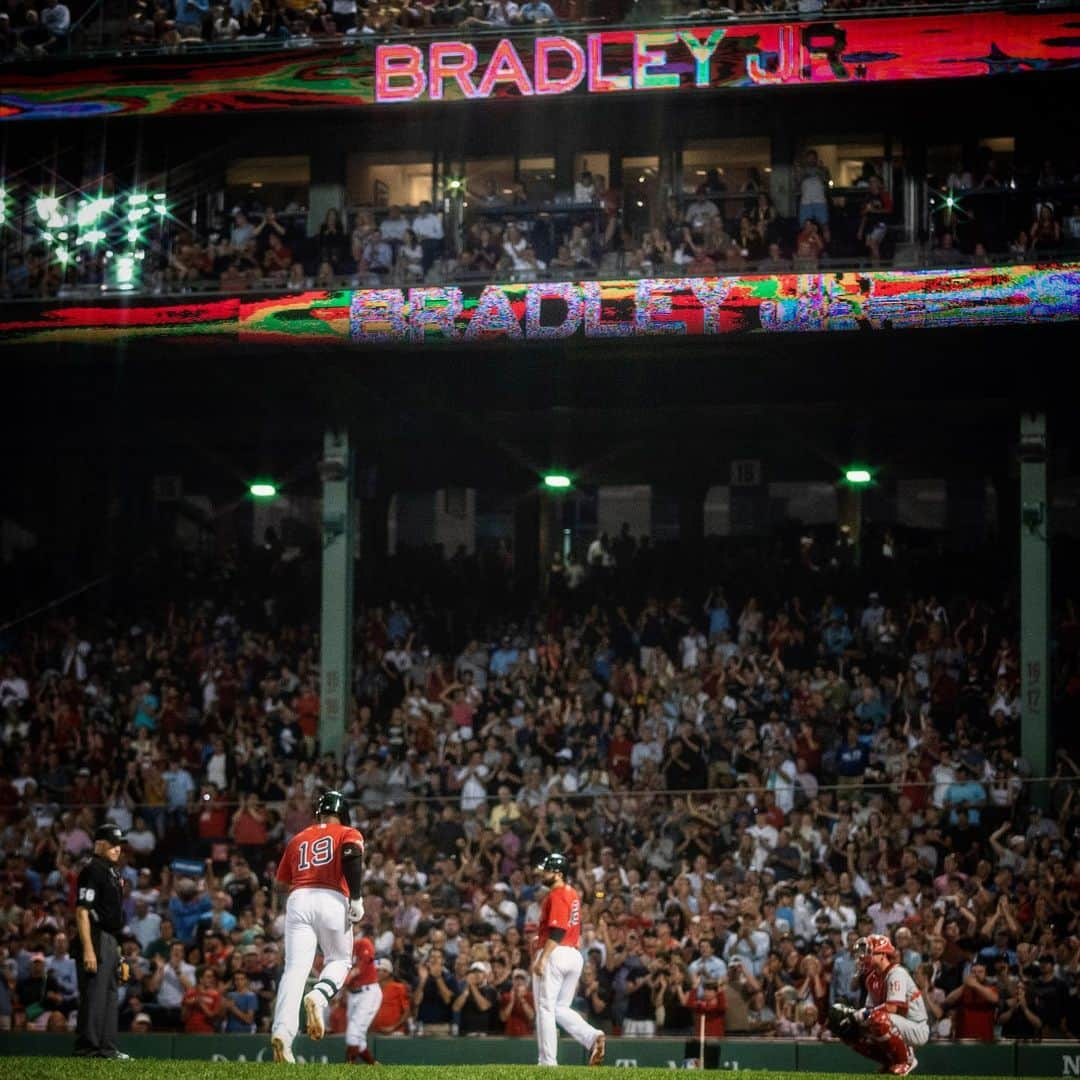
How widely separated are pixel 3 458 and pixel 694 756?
14.7m

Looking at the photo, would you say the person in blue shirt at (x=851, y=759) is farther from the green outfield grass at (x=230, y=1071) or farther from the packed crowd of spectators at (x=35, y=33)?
the packed crowd of spectators at (x=35, y=33)

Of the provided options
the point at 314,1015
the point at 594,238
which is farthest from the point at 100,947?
the point at 594,238

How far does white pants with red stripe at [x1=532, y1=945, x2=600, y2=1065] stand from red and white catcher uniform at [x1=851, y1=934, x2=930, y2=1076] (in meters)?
2.09

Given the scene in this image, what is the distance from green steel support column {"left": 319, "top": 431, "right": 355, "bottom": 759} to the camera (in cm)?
2344

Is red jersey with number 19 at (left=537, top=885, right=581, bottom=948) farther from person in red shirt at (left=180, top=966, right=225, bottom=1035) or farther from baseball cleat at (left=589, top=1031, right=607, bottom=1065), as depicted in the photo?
person in red shirt at (left=180, top=966, right=225, bottom=1035)

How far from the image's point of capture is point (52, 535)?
30766 millimetres

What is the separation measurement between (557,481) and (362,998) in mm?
13960

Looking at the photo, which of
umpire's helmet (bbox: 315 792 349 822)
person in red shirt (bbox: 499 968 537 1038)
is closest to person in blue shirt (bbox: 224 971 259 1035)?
person in red shirt (bbox: 499 968 537 1038)

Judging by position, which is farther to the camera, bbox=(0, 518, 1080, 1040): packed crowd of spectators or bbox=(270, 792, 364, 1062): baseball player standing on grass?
bbox=(0, 518, 1080, 1040): packed crowd of spectators

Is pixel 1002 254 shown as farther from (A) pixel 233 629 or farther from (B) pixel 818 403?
(A) pixel 233 629

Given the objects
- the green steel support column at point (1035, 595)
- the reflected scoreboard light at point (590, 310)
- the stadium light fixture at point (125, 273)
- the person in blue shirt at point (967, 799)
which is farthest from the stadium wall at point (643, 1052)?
the stadium light fixture at point (125, 273)

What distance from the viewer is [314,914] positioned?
479 inches

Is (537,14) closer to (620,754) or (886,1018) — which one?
(620,754)

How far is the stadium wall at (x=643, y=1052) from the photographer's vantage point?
16172 millimetres
